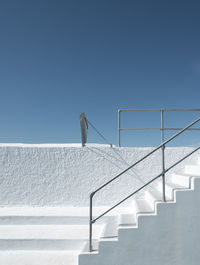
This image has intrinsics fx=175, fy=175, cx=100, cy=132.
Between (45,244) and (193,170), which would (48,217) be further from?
(193,170)

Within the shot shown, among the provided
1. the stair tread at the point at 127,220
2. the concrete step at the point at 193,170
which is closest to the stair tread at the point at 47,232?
the stair tread at the point at 127,220

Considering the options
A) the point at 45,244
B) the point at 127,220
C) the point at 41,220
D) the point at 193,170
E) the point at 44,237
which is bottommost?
the point at 45,244

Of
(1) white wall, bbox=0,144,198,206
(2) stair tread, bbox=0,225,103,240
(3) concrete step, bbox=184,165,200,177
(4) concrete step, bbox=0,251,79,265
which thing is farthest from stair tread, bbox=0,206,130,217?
(3) concrete step, bbox=184,165,200,177

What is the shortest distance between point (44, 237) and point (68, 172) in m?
1.46

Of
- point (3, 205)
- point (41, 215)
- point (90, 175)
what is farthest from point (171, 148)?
point (3, 205)

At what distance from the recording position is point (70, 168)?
14.5ft

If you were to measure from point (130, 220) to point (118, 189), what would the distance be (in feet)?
4.71

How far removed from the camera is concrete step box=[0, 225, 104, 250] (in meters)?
3.46

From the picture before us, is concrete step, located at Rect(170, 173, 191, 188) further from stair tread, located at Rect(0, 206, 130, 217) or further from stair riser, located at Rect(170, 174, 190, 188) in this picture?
stair tread, located at Rect(0, 206, 130, 217)

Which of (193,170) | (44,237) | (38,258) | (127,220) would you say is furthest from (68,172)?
(193,170)

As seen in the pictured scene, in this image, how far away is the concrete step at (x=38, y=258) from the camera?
10.2 feet

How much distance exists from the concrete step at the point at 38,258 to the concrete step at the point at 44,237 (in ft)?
0.28

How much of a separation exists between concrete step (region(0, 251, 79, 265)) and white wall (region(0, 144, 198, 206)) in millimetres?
1117

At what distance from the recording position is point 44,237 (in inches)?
138
